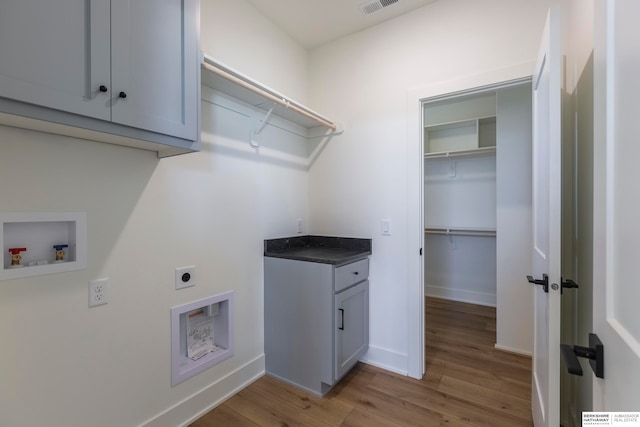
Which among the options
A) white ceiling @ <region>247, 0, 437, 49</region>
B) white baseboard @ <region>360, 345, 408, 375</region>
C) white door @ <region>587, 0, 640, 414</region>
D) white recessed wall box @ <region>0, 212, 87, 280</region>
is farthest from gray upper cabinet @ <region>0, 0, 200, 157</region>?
white baseboard @ <region>360, 345, 408, 375</region>

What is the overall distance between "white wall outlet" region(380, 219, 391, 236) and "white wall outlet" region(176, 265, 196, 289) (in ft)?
4.67

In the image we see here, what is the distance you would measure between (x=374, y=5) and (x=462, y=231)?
2828mm

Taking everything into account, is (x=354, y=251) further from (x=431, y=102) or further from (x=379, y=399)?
(x=431, y=102)

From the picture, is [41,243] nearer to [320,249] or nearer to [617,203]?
[320,249]

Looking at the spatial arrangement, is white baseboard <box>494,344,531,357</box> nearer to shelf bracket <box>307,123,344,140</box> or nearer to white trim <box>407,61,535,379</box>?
white trim <box>407,61,535,379</box>

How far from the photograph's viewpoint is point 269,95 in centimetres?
186

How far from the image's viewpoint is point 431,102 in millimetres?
2117

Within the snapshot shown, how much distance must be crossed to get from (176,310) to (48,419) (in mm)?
622

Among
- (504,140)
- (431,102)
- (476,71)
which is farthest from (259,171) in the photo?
(504,140)

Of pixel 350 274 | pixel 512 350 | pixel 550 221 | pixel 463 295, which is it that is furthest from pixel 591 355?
pixel 463 295

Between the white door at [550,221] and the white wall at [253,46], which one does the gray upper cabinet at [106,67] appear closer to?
the white wall at [253,46]

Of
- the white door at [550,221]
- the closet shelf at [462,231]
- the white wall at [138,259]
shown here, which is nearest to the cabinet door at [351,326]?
the white wall at [138,259]

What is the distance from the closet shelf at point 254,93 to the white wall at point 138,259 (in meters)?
0.12

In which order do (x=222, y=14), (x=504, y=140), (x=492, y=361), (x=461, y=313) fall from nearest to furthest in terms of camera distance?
1. (x=222, y=14)
2. (x=492, y=361)
3. (x=504, y=140)
4. (x=461, y=313)
